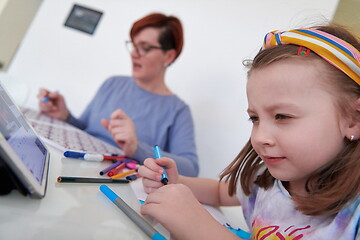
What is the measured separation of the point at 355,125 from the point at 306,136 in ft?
0.25

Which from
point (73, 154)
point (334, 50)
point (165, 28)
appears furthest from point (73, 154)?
point (165, 28)

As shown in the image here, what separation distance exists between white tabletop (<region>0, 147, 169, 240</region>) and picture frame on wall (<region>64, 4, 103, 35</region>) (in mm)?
1171

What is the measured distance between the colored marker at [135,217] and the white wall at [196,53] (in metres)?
0.30

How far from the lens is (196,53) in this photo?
0.97 meters

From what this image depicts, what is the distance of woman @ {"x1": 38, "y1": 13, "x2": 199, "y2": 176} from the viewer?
2.59ft

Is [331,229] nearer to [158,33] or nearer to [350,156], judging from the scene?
[350,156]

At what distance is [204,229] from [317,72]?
0.81ft

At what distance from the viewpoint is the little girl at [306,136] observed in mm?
295

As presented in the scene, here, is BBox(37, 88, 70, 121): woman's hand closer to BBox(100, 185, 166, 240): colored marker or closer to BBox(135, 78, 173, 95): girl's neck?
BBox(135, 78, 173, 95): girl's neck

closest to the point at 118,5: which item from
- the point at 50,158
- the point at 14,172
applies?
the point at 50,158

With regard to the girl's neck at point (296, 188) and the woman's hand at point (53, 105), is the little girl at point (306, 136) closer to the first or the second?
the girl's neck at point (296, 188)

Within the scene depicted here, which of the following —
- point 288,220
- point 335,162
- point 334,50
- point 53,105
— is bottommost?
point 53,105

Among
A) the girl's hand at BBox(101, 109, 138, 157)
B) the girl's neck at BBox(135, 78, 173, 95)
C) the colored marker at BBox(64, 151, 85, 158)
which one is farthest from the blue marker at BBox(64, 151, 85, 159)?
the girl's neck at BBox(135, 78, 173, 95)

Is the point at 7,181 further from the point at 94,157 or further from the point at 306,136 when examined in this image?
the point at 306,136
